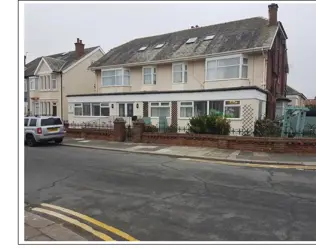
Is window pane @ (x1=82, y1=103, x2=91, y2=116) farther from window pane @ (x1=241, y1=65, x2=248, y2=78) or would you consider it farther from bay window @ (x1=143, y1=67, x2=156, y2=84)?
window pane @ (x1=241, y1=65, x2=248, y2=78)

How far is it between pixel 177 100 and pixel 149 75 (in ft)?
20.1

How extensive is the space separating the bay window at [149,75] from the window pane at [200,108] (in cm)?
684

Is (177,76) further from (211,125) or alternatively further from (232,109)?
(211,125)

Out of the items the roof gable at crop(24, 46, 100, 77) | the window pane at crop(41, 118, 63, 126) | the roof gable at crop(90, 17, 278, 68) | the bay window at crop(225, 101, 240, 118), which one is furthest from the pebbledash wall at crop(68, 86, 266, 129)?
the roof gable at crop(24, 46, 100, 77)

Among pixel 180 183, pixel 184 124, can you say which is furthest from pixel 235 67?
pixel 180 183

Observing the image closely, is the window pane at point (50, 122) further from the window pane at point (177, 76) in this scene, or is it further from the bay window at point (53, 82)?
the bay window at point (53, 82)

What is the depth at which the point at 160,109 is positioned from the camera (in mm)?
21875

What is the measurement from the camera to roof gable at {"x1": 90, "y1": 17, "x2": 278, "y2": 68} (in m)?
21.3

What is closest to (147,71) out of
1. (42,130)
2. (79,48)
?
(42,130)

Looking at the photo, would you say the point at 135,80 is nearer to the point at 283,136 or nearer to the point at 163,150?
the point at 163,150

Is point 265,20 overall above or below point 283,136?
above

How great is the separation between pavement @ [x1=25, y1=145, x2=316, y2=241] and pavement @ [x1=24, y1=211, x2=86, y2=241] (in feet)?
0.56

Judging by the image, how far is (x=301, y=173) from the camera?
375 inches

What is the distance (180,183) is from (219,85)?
14934 mm
